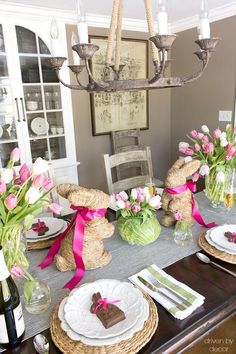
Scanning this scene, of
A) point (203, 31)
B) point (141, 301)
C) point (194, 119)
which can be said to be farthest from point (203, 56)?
point (194, 119)

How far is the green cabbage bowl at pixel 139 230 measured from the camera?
112 centimetres

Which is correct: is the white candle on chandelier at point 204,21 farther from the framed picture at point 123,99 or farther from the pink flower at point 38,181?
the framed picture at point 123,99

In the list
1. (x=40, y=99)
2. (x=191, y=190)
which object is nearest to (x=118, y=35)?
(x=191, y=190)

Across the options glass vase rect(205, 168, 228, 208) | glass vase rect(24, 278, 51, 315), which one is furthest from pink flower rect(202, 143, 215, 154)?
glass vase rect(24, 278, 51, 315)

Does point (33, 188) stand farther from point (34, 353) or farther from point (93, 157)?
point (93, 157)

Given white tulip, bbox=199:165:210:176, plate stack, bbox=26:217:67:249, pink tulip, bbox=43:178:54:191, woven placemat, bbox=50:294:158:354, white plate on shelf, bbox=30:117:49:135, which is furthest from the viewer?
white plate on shelf, bbox=30:117:49:135

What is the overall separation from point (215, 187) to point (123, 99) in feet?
5.63

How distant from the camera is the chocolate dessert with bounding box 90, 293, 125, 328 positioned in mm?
715

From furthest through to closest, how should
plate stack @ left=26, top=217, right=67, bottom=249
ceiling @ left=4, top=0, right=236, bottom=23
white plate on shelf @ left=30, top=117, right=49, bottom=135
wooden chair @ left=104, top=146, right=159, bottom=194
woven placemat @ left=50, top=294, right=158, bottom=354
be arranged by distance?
white plate on shelf @ left=30, top=117, right=49, bottom=135 → ceiling @ left=4, top=0, right=236, bottom=23 → wooden chair @ left=104, top=146, right=159, bottom=194 → plate stack @ left=26, top=217, right=67, bottom=249 → woven placemat @ left=50, top=294, right=158, bottom=354

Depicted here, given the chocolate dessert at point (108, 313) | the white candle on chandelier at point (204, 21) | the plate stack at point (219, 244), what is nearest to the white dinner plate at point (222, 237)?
the plate stack at point (219, 244)

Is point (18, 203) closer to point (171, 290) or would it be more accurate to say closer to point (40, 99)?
point (171, 290)

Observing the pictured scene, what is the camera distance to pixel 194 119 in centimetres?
298

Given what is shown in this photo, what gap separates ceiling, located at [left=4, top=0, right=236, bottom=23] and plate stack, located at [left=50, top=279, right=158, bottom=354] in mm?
2103

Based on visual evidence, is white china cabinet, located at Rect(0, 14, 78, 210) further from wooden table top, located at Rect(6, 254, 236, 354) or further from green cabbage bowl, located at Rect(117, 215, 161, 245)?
wooden table top, located at Rect(6, 254, 236, 354)
